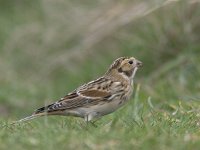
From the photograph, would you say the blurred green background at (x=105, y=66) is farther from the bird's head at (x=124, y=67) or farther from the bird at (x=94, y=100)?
the bird's head at (x=124, y=67)

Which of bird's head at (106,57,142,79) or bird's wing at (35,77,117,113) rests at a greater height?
bird's head at (106,57,142,79)

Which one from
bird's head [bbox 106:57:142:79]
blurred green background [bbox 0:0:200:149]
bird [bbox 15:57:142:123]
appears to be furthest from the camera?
bird's head [bbox 106:57:142:79]

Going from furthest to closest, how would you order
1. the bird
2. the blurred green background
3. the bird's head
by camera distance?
the bird's head < the bird < the blurred green background

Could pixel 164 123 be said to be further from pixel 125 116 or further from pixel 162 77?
pixel 162 77

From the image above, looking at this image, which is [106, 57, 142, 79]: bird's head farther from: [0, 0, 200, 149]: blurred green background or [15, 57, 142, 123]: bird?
[0, 0, 200, 149]: blurred green background

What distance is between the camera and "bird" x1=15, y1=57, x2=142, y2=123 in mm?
7919

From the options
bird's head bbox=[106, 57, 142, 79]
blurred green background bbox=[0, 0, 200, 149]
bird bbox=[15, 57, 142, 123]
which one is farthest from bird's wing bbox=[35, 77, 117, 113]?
bird's head bbox=[106, 57, 142, 79]

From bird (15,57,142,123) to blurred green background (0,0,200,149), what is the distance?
12 centimetres

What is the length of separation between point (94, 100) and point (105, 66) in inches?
204

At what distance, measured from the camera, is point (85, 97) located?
8172mm

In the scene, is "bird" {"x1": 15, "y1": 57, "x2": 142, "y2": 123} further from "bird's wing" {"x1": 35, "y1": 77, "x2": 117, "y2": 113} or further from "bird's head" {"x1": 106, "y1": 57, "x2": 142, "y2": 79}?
"bird's head" {"x1": 106, "y1": 57, "x2": 142, "y2": 79}

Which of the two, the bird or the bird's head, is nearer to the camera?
the bird

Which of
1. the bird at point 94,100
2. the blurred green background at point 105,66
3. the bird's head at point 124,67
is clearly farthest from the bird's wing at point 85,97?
the bird's head at point 124,67

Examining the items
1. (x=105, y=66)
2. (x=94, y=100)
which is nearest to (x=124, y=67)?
(x=94, y=100)
